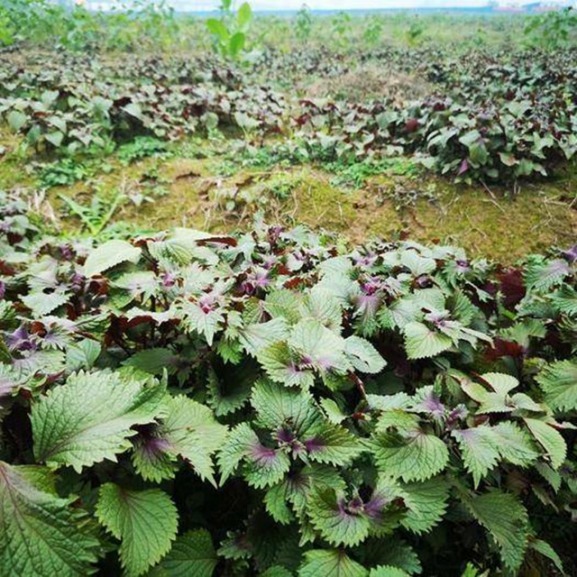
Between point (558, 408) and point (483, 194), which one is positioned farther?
point (483, 194)

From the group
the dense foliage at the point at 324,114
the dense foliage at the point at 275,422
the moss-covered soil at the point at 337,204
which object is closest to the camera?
the dense foliage at the point at 275,422

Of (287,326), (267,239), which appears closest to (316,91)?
(267,239)

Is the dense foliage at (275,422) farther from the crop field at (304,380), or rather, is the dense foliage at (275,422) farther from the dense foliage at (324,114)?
the dense foliage at (324,114)

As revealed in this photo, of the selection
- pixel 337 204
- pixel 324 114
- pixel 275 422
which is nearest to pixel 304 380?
pixel 275 422

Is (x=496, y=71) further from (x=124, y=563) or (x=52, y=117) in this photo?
(x=124, y=563)

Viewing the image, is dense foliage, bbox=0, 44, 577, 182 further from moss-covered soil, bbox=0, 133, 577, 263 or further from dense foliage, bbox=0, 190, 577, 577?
dense foliage, bbox=0, 190, 577, 577

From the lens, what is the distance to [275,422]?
4.43 ft

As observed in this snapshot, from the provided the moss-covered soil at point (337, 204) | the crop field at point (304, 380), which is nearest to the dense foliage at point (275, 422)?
the crop field at point (304, 380)

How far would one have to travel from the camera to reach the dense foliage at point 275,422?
1107 mm

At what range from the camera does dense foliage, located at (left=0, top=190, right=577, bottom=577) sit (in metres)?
1.11

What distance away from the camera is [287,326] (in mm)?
1619

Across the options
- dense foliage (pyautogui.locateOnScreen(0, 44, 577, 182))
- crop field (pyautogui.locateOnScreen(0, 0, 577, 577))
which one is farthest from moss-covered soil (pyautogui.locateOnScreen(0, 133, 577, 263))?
dense foliage (pyautogui.locateOnScreen(0, 44, 577, 182))

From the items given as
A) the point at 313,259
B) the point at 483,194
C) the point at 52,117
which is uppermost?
the point at 52,117

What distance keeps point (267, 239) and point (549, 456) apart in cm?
168
